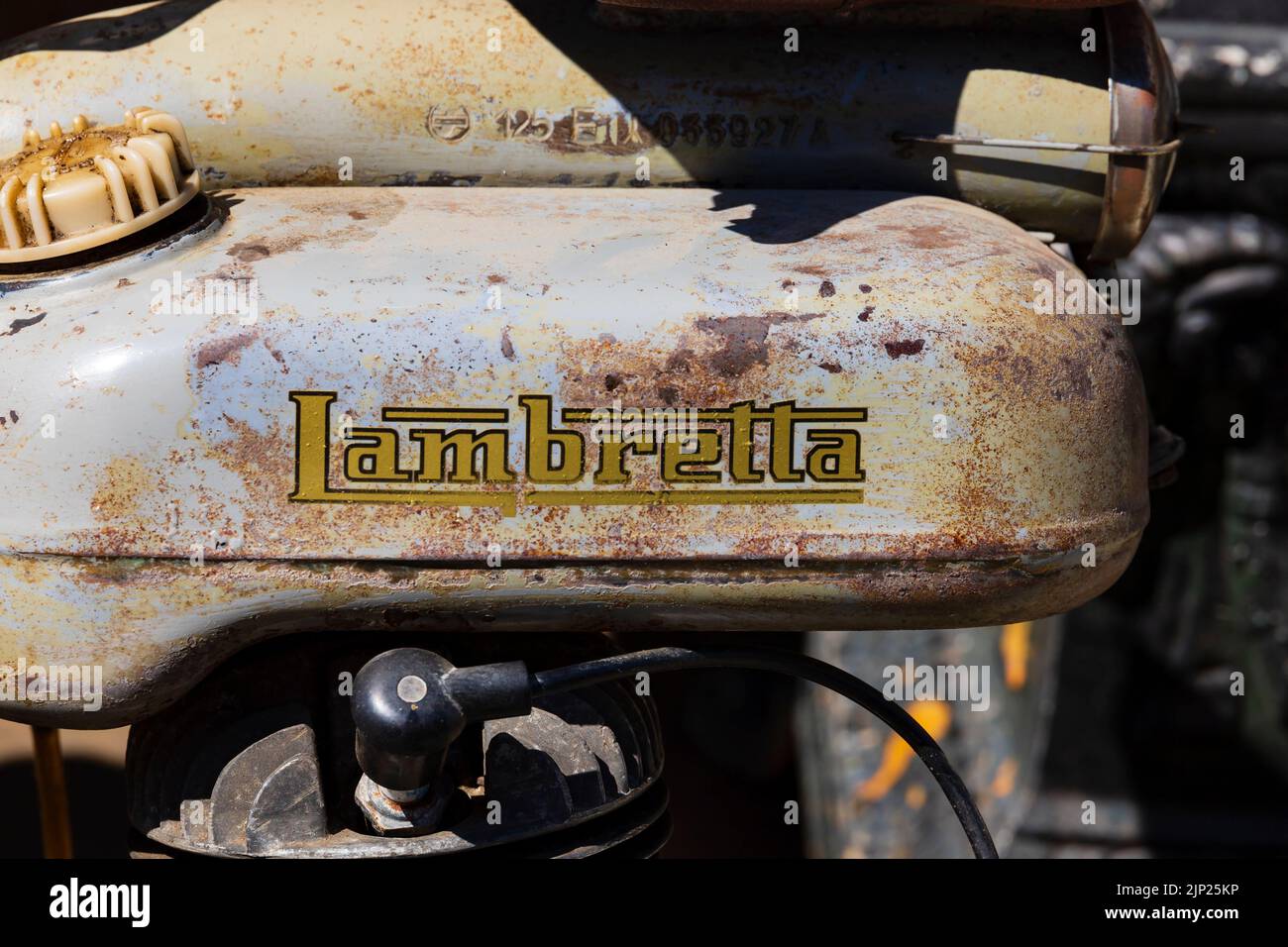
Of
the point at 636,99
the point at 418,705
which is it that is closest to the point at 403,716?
the point at 418,705

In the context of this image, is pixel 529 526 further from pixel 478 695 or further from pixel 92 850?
pixel 92 850

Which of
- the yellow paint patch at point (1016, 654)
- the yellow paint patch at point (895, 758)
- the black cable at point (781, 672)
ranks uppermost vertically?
the black cable at point (781, 672)

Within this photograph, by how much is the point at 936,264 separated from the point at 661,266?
191mm

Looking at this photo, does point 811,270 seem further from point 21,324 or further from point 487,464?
point 21,324

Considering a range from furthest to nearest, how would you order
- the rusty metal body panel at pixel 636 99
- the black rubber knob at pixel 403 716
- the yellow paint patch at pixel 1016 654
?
the yellow paint patch at pixel 1016 654, the rusty metal body panel at pixel 636 99, the black rubber knob at pixel 403 716

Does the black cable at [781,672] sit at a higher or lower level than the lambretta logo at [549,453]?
lower

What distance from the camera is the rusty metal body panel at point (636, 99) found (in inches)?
43.3

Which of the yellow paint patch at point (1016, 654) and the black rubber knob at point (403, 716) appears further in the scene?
the yellow paint patch at point (1016, 654)

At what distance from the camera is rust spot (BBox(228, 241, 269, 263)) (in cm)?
97

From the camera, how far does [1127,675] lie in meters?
2.59
